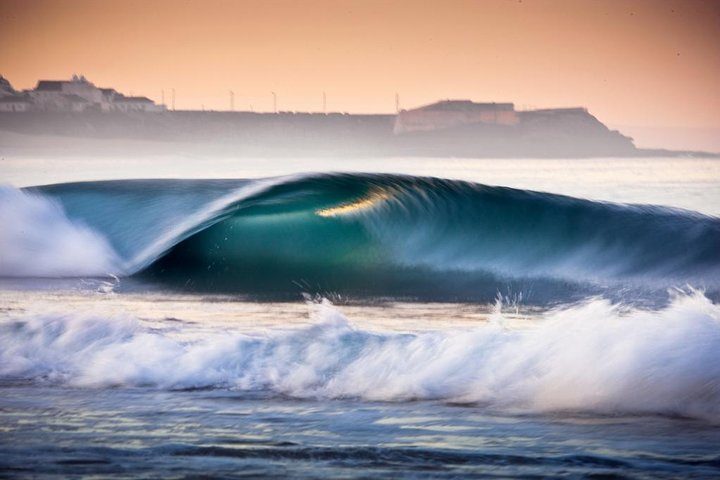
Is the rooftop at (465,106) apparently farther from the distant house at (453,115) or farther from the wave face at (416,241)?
the wave face at (416,241)

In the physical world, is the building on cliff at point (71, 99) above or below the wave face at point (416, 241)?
above

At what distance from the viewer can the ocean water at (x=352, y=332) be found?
186 inches

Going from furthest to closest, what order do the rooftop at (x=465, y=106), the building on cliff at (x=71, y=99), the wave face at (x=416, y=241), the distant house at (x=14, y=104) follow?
the distant house at (x=14, y=104) → the building on cliff at (x=71, y=99) → the rooftop at (x=465, y=106) → the wave face at (x=416, y=241)

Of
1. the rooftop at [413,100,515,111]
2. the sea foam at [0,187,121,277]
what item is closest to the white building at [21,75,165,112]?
the rooftop at [413,100,515,111]

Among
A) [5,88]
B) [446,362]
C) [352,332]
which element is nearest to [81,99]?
[5,88]

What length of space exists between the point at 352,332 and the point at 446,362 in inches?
26.1

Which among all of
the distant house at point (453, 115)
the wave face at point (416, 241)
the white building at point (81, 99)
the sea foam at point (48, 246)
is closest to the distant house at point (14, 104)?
the white building at point (81, 99)

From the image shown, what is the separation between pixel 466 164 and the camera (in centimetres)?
2584

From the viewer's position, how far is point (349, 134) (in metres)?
30.6

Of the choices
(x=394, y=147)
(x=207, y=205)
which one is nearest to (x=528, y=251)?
(x=207, y=205)

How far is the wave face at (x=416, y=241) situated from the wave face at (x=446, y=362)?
322cm

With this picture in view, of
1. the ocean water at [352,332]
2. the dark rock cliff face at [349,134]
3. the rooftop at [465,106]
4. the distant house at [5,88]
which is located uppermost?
the distant house at [5,88]

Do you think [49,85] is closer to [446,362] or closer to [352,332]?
[352,332]

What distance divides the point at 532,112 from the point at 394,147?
16.2 feet
